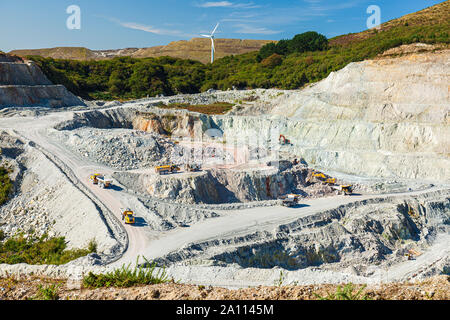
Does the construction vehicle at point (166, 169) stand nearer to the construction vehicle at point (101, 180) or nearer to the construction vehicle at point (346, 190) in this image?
the construction vehicle at point (101, 180)

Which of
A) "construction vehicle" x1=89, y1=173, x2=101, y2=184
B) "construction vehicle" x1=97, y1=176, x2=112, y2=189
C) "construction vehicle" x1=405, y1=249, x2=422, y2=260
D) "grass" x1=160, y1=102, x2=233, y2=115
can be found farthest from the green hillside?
"construction vehicle" x1=405, y1=249, x2=422, y2=260

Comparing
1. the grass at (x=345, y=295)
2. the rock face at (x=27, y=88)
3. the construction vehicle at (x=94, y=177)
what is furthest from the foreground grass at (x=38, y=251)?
the rock face at (x=27, y=88)

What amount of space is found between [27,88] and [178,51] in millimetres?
127002

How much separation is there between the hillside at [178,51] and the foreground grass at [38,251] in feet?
411

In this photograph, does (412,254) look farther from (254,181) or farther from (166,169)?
(166,169)

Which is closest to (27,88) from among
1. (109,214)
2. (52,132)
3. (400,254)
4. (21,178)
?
(52,132)

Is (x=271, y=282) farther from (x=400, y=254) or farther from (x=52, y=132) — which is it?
(x=52, y=132)

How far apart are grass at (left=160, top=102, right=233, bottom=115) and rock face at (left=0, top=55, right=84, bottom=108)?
14.7 meters

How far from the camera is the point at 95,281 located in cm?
1096

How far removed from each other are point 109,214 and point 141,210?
2.18 metres

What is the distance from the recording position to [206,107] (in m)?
61.6

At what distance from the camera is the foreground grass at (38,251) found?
19.1 m

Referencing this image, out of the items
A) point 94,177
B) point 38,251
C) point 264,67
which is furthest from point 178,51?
point 38,251

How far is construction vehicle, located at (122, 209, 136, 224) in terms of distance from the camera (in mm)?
22188
